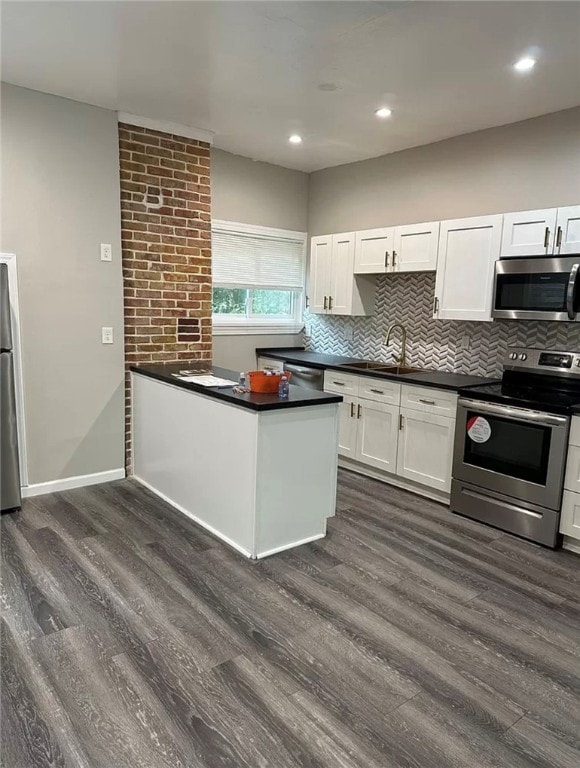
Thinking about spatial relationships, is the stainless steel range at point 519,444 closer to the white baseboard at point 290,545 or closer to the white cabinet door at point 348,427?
the white cabinet door at point 348,427

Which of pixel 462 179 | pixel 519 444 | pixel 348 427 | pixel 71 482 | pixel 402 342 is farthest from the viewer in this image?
pixel 402 342

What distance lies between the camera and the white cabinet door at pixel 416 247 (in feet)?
13.0

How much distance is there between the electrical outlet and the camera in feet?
12.5

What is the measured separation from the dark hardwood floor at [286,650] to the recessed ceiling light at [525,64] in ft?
8.88

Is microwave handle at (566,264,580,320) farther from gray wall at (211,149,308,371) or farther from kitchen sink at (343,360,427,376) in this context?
gray wall at (211,149,308,371)

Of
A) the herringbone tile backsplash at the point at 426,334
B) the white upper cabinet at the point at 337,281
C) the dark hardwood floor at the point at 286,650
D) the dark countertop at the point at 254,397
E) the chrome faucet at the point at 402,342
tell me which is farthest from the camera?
the white upper cabinet at the point at 337,281

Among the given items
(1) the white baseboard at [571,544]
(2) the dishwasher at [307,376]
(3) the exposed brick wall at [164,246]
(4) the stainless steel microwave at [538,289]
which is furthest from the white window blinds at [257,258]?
(1) the white baseboard at [571,544]

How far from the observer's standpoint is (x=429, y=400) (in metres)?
3.68

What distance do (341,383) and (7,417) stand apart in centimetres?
248

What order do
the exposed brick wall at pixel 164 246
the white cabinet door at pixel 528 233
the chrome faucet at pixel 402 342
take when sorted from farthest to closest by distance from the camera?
1. the chrome faucet at pixel 402 342
2. the exposed brick wall at pixel 164 246
3. the white cabinet door at pixel 528 233

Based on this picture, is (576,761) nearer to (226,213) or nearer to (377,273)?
(377,273)

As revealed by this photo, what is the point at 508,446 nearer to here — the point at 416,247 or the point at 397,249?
the point at 416,247

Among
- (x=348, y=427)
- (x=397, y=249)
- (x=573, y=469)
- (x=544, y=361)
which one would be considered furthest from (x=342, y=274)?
(x=573, y=469)

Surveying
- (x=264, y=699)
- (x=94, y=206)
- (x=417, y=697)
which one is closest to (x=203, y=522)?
(x=264, y=699)
